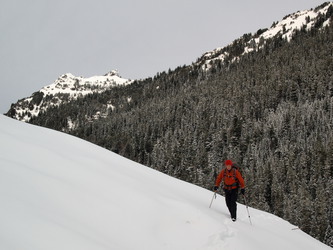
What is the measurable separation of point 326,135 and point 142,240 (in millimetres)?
102769

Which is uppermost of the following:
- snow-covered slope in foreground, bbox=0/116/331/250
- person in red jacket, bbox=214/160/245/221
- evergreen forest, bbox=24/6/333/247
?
evergreen forest, bbox=24/6/333/247

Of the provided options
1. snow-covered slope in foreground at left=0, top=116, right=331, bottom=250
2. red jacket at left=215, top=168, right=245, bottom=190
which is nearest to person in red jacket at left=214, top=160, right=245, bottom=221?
red jacket at left=215, top=168, right=245, bottom=190

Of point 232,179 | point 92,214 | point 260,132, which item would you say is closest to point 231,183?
point 232,179

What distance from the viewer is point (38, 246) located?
4129 millimetres

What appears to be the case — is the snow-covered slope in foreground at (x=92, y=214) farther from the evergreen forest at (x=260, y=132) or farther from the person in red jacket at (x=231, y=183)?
the evergreen forest at (x=260, y=132)

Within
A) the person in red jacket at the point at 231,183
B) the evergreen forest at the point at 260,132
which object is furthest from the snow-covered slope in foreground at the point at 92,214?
the evergreen forest at the point at 260,132

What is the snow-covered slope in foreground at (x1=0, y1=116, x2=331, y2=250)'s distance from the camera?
4652 millimetres

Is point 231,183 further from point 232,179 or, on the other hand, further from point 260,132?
point 260,132

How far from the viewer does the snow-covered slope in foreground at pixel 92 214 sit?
15.3ft

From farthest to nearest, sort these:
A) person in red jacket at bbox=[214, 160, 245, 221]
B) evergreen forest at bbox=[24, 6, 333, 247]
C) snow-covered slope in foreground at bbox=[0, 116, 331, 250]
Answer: evergreen forest at bbox=[24, 6, 333, 247] → person in red jacket at bbox=[214, 160, 245, 221] → snow-covered slope in foreground at bbox=[0, 116, 331, 250]

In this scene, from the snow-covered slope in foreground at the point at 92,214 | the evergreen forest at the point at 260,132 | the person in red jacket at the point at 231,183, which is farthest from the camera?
the evergreen forest at the point at 260,132

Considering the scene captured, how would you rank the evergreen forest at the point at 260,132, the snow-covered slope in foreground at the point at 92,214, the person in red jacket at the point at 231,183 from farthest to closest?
the evergreen forest at the point at 260,132 → the person in red jacket at the point at 231,183 → the snow-covered slope in foreground at the point at 92,214

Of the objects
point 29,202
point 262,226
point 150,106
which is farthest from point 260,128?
point 29,202

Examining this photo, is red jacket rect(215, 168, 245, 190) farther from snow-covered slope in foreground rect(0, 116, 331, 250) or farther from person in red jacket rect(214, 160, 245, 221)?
snow-covered slope in foreground rect(0, 116, 331, 250)
